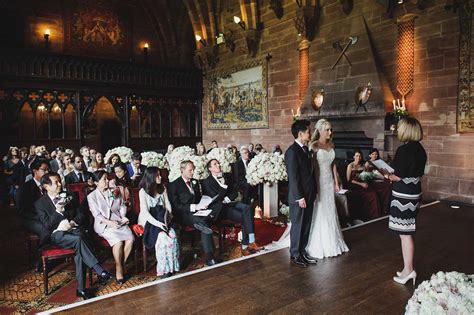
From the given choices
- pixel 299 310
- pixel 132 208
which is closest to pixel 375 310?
pixel 299 310

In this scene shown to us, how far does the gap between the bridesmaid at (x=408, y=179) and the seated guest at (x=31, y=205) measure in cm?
397

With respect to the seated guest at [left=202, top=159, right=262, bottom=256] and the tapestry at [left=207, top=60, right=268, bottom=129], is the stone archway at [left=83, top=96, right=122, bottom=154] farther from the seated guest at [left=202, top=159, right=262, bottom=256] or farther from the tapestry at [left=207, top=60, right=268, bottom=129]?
the seated guest at [left=202, top=159, right=262, bottom=256]

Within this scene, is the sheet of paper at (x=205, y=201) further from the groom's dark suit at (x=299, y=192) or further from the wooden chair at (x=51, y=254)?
the wooden chair at (x=51, y=254)

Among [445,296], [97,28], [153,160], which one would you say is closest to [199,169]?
[153,160]

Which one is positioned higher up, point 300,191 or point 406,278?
point 300,191

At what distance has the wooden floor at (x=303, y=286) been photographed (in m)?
3.00

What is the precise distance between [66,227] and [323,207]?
3155 millimetres

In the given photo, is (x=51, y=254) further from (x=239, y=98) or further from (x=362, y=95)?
(x=239, y=98)

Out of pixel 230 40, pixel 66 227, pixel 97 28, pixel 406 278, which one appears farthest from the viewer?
pixel 97 28

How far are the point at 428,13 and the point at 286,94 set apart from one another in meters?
4.96

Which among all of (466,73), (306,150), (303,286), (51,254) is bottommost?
Result: (303,286)

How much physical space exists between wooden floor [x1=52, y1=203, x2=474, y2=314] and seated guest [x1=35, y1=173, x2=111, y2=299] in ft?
2.52

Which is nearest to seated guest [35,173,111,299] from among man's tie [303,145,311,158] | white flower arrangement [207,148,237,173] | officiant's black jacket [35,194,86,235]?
officiant's black jacket [35,194,86,235]

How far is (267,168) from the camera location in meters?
6.03
